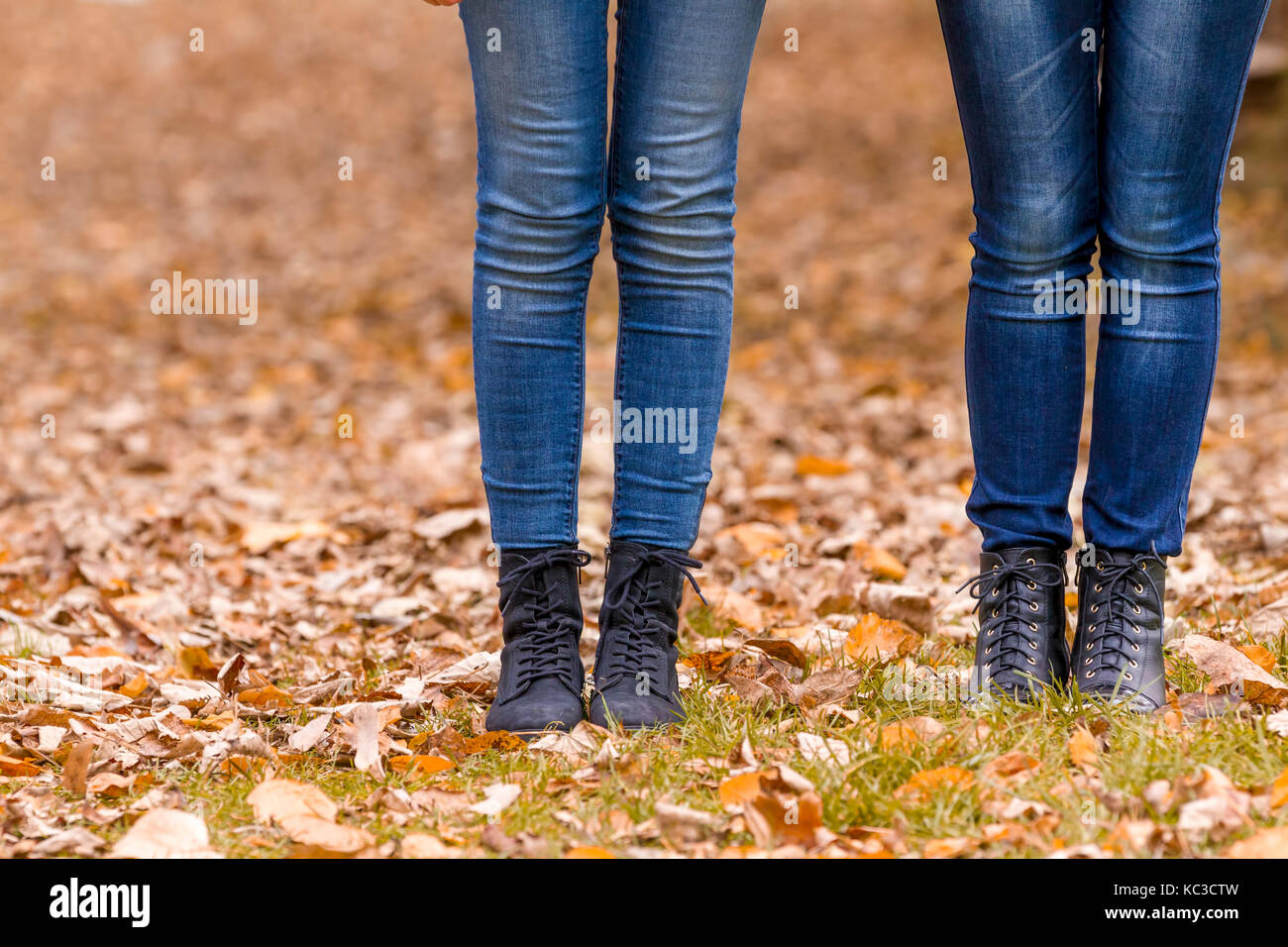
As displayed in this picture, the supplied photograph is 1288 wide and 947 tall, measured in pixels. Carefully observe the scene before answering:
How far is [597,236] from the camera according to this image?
1903mm

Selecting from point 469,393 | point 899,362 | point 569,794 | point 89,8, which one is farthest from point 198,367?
point 89,8

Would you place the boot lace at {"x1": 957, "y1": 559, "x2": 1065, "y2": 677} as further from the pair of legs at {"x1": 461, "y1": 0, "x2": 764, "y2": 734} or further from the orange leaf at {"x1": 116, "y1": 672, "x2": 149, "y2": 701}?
the orange leaf at {"x1": 116, "y1": 672, "x2": 149, "y2": 701}

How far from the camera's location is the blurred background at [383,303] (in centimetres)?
363

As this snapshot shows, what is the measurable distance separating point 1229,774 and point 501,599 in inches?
42.3

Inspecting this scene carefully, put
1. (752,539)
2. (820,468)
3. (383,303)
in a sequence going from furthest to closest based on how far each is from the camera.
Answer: (383,303)
(820,468)
(752,539)

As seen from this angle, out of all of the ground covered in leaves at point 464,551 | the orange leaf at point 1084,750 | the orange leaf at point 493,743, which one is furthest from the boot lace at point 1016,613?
the orange leaf at point 493,743

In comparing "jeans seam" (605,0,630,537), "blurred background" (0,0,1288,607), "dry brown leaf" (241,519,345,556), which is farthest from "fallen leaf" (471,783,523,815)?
"dry brown leaf" (241,519,345,556)

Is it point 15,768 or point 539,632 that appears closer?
point 15,768

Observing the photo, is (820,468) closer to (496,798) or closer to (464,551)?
(464,551)

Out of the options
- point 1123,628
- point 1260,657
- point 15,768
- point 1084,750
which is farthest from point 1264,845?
point 15,768

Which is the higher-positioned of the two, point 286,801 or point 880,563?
point 880,563

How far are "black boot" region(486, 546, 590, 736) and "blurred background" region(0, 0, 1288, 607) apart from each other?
1324mm

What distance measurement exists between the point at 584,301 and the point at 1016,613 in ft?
2.75

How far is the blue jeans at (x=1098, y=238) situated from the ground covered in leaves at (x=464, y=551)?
0.34m
